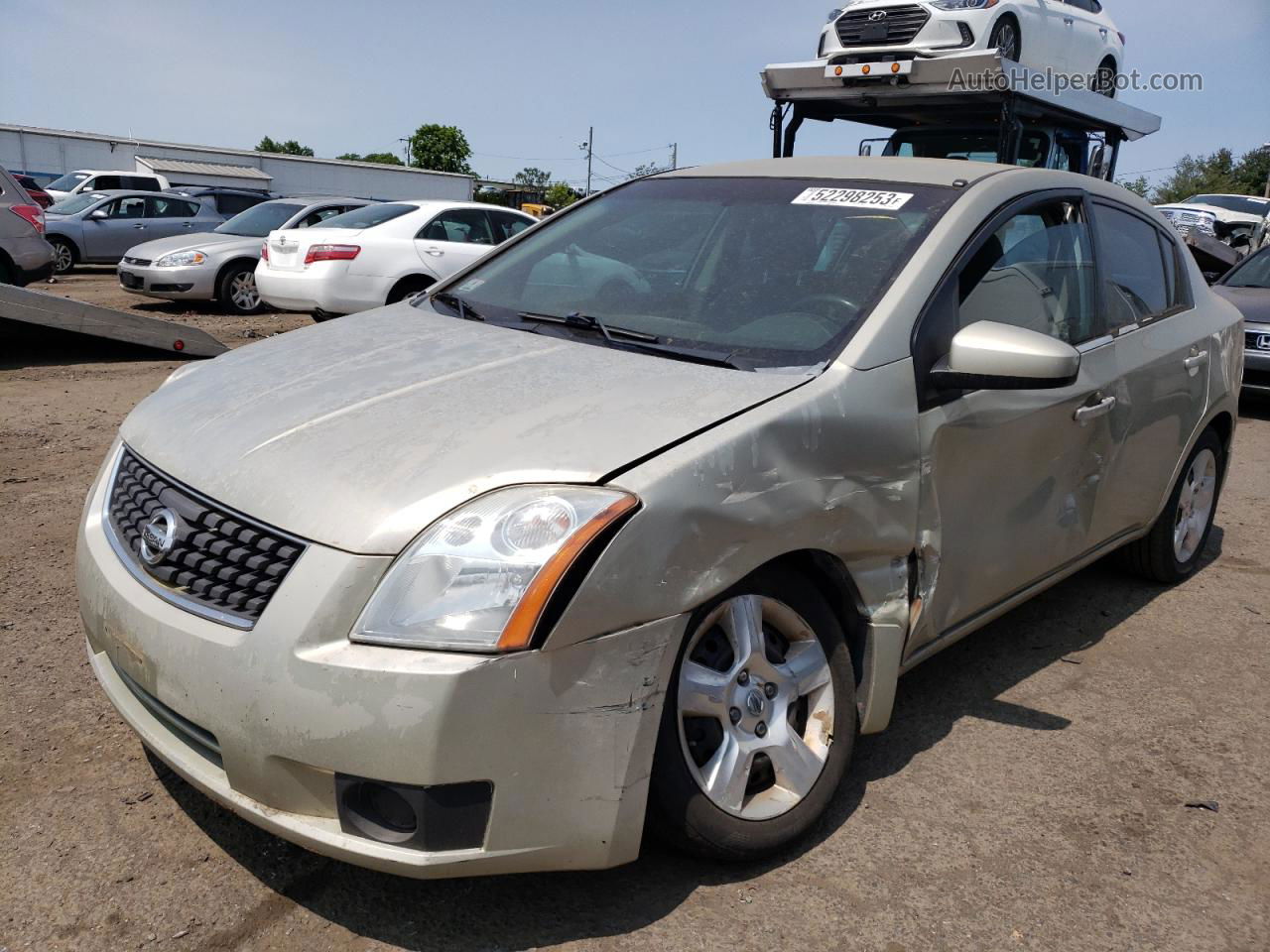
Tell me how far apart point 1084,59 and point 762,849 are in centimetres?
940

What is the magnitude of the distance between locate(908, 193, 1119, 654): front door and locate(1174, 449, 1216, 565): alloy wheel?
106 cm

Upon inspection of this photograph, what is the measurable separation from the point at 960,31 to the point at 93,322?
276 inches

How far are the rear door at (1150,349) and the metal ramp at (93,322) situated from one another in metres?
6.91

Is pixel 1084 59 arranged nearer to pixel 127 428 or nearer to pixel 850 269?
pixel 850 269

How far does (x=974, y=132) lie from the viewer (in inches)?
352

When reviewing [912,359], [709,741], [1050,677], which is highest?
[912,359]

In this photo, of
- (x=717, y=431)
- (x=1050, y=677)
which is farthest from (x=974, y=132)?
(x=717, y=431)

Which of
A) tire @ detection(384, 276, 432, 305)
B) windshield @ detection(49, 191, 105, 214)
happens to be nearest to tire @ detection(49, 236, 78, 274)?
windshield @ detection(49, 191, 105, 214)

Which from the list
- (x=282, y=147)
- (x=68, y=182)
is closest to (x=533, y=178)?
(x=282, y=147)

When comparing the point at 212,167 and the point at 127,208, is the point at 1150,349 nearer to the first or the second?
the point at 127,208

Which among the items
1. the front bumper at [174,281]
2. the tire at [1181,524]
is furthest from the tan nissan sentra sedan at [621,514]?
the front bumper at [174,281]

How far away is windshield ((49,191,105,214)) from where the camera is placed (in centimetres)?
1873

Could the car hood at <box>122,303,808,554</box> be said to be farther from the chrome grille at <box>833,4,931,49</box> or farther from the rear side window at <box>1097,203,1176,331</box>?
the chrome grille at <box>833,4,931,49</box>

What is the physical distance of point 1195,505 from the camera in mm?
4688
